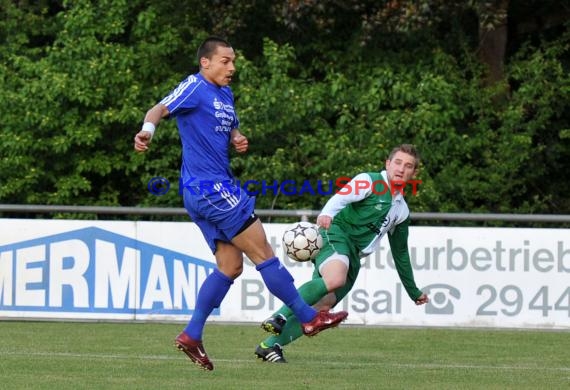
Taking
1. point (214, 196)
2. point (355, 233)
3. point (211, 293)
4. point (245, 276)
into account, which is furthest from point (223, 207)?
point (245, 276)

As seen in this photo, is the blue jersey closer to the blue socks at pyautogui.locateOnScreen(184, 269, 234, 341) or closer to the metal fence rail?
the blue socks at pyautogui.locateOnScreen(184, 269, 234, 341)

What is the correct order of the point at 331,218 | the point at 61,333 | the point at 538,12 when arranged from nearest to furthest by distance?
the point at 331,218
the point at 61,333
the point at 538,12

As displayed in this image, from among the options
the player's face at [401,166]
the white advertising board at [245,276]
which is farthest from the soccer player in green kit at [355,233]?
the white advertising board at [245,276]

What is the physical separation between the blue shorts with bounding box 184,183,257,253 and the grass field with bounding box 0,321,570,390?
3.05 feet

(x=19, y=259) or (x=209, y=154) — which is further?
(x=19, y=259)

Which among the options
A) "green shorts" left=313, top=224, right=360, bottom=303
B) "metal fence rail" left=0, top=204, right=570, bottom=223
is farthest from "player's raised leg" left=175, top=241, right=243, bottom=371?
"metal fence rail" left=0, top=204, right=570, bottom=223

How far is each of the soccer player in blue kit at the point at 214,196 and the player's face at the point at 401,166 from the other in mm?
1456

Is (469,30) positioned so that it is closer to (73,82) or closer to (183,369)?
(73,82)

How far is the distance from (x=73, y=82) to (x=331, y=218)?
30.0 ft

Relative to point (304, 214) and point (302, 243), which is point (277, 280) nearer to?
point (302, 243)

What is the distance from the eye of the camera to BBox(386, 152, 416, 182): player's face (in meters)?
8.62

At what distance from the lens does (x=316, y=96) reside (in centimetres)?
1656

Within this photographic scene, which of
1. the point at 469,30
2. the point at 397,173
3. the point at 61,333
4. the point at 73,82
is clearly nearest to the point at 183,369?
the point at 397,173

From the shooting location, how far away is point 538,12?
707 inches
